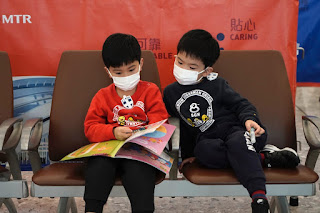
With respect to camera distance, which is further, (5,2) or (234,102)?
(5,2)

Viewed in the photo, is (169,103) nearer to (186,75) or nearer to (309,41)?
(186,75)

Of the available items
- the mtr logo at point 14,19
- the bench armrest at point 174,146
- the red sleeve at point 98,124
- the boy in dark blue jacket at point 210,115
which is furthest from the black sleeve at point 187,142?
the mtr logo at point 14,19

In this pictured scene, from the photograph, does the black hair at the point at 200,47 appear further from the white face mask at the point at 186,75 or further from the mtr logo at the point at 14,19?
the mtr logo at the point at 14,19

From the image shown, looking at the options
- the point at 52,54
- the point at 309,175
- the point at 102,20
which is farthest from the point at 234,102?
the point at 52,54

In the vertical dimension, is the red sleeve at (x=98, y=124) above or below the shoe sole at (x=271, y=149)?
above

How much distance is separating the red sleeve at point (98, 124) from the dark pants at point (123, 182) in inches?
4.9

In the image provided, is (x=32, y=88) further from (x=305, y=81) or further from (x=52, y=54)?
(x=305, y=81)

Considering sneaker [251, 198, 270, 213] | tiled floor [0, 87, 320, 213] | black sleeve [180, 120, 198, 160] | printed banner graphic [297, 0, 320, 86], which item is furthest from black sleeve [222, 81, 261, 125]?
printed banner graphic [297, 0, 320, 86]

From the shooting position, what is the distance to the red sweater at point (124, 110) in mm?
1741

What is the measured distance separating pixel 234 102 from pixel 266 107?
9.8 inches

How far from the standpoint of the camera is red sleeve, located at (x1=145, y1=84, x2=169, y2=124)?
1.75 metres

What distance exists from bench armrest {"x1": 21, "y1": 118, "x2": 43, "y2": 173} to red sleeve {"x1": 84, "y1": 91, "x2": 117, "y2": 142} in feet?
0.72

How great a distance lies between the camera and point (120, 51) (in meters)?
1.70

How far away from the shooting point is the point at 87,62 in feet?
6.64
